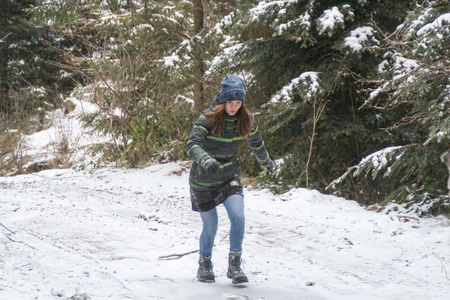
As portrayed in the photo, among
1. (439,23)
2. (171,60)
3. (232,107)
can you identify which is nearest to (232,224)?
(232,107)

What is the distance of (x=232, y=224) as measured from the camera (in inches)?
178

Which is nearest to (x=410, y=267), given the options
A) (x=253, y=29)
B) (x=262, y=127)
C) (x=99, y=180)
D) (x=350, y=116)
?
(x=350, y=116)

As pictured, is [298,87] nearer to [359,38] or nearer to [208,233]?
[359,38]

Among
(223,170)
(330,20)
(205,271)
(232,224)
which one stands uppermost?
(330,20)

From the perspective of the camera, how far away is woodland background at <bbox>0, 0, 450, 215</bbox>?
7219 mm

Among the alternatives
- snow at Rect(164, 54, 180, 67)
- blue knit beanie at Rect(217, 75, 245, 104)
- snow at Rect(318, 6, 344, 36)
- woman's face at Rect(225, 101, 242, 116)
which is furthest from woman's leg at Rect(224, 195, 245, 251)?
snow at Rect(164, 54, 180, 67)

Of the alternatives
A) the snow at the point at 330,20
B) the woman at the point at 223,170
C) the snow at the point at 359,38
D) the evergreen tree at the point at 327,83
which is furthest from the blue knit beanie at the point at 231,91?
the snow at the point at 359,38

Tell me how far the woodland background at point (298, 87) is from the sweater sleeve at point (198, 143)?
1.79 metres

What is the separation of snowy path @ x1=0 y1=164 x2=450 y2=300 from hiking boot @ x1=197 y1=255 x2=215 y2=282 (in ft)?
0.29

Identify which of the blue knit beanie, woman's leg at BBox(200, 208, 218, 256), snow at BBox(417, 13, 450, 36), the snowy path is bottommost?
the snowy path

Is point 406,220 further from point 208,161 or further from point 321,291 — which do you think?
point 208,161

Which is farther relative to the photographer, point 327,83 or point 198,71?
point 198,71

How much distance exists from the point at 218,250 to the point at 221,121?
1.98 m

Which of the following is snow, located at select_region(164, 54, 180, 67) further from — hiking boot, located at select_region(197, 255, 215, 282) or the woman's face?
hiking boot, located at select_region(197, 255, 215, 282)
